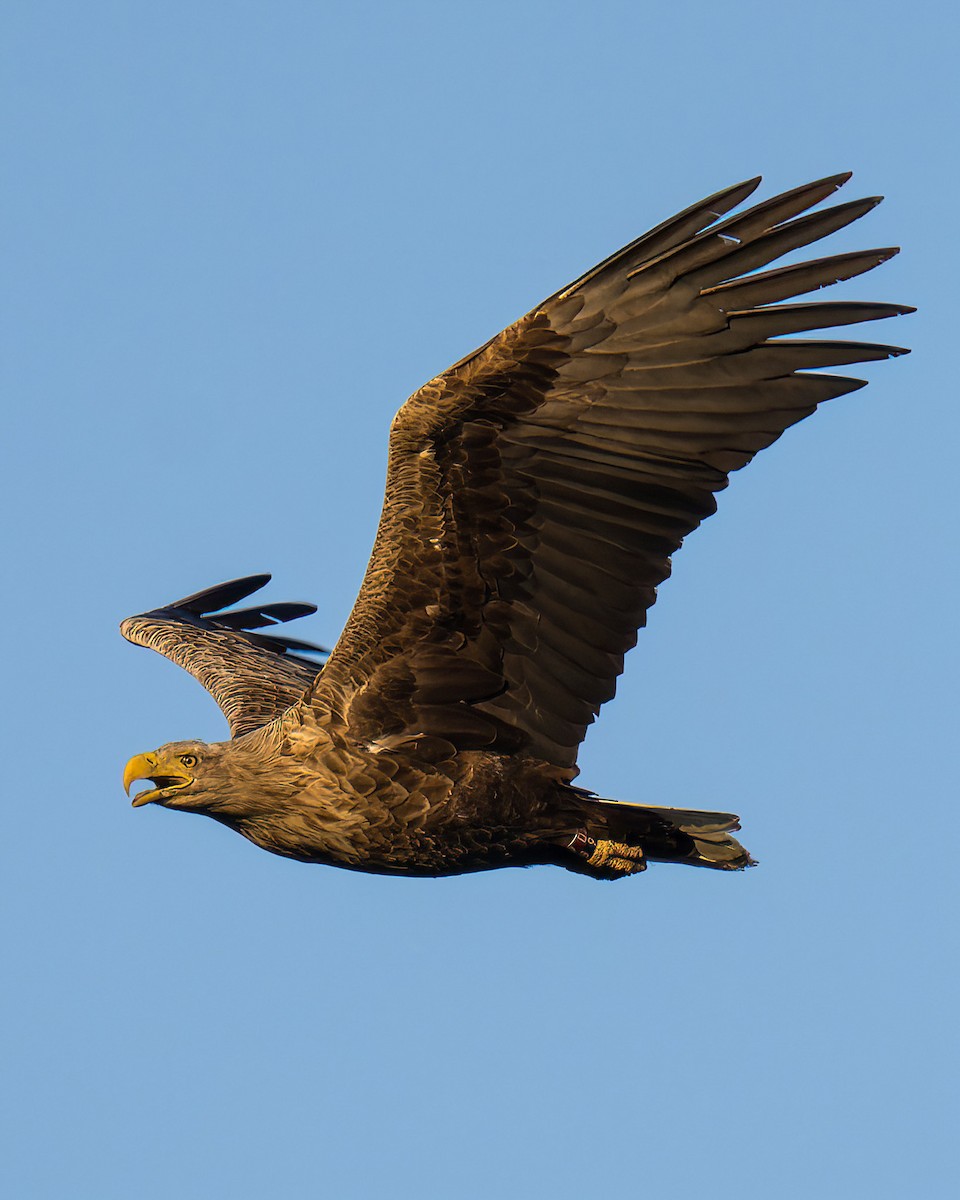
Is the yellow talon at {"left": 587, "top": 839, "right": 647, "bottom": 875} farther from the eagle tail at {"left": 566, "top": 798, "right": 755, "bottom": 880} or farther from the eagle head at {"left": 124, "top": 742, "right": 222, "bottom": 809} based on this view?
the eagle head at {"left": 124, "top": 742, "right": 222, "bottom": 809}

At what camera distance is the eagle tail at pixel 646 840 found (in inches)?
381

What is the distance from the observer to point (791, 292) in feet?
27.8

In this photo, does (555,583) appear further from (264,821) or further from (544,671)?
(264,821)

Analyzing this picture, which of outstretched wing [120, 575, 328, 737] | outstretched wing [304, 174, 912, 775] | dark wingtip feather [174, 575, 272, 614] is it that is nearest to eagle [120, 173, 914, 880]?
outstretched wing [304, 174, 912, 775]

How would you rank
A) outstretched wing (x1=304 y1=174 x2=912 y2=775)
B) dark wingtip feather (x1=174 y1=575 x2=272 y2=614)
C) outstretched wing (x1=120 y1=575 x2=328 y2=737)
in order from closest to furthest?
1. outstretched wing (x1=304 y1=174 x2=912 y2=775)
2. outstretched wing (x1=120 y1=575 x2=328 y2=737)
3. dark wingtip feather (x1=174 y1=575 x2=272 y2=614)

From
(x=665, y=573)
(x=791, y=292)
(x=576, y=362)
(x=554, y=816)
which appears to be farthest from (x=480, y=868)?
(x=791, y=292)

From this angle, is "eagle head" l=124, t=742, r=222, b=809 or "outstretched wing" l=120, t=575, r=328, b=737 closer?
"eagle head" l=124, t=742, r=222, b=809

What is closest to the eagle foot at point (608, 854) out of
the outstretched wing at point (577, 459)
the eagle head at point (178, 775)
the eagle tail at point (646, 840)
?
the eagle tail at point (646, 840)

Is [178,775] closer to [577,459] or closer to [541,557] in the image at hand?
[541,557]

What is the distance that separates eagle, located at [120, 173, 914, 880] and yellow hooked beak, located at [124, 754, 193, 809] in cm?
1

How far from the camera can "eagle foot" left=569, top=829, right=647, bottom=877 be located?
31.7 feet

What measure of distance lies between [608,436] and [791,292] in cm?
104

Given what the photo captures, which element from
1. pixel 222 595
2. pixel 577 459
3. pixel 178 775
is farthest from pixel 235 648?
pixel 577 459

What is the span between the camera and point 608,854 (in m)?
9.70
